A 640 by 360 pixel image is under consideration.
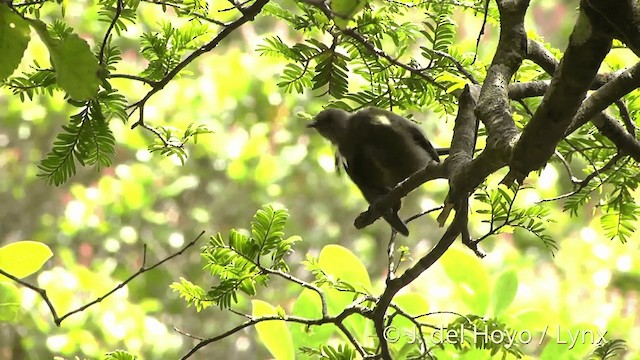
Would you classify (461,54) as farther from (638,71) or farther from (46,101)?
(46,101)

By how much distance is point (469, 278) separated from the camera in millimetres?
1179

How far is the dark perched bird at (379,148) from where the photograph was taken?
140cm

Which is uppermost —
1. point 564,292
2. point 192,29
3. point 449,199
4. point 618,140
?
point 564,292

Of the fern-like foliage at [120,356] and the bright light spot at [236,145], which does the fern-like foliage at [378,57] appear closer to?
the fern-like foliage at [120,356]

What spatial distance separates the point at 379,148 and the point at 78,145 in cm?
70

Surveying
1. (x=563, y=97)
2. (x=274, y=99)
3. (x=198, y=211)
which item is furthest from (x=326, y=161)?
(x=563, y=97)

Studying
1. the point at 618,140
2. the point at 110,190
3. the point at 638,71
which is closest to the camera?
the point at 638,71

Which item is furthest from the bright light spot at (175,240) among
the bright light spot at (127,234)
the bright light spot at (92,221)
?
the bright light spot at (92,221)

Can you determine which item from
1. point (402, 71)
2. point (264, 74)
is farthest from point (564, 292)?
point (402, 71)

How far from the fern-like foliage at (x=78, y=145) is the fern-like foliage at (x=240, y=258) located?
0.18 meters

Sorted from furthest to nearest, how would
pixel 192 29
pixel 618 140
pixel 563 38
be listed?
pixel 563 38 < pixel 192 29 < pixel 618 140

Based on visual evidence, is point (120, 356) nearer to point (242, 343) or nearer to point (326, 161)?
point (326, 161)

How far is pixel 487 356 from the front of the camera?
1092mm

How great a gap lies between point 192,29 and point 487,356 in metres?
0.62
